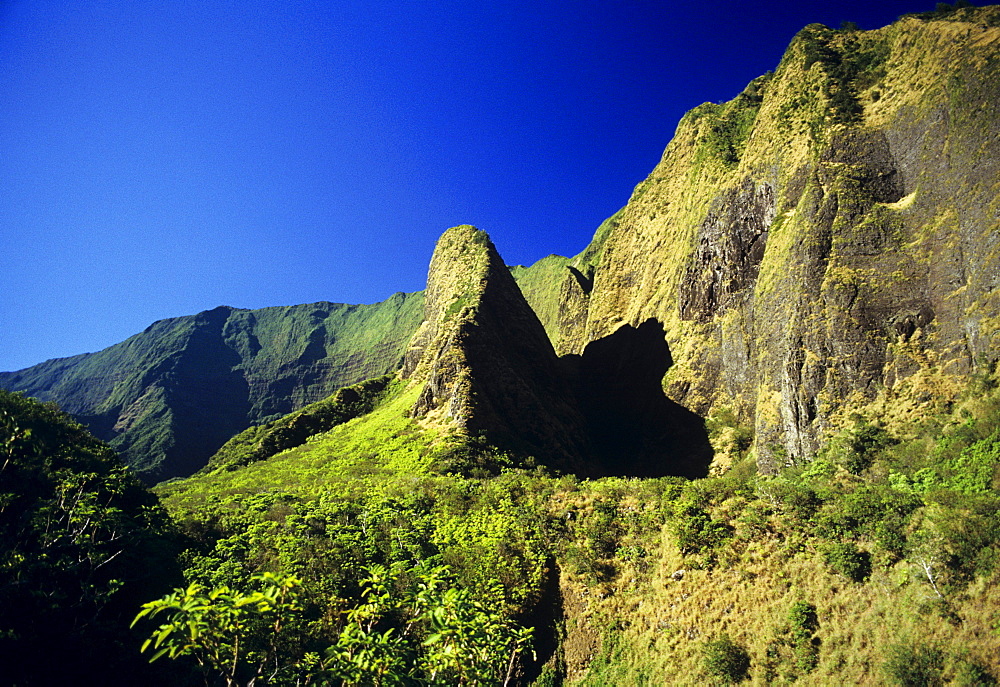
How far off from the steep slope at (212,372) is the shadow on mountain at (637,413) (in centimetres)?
6865

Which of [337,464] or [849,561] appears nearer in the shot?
[849,561]

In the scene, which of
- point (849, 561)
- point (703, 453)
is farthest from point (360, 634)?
point (703, 453)

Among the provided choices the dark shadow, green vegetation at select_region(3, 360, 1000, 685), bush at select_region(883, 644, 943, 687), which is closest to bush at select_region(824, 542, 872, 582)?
green vegetation at select_region(3, 360, 1000, 685)

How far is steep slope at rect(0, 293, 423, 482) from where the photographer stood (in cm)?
10688

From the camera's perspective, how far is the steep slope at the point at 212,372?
10688cm

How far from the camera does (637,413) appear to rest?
5522 centimetres

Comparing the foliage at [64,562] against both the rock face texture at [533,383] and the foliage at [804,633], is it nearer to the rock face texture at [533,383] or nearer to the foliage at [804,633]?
the foliage at [804,633]

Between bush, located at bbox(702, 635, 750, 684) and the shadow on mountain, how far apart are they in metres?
30.9

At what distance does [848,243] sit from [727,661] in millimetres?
36356

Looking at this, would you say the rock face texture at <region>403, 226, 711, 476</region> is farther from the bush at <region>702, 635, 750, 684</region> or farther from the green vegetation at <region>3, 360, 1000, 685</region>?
the bush at <region>702, 635, 750, 684</region>

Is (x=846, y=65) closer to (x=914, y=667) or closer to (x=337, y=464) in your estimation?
(x=914, y=667)

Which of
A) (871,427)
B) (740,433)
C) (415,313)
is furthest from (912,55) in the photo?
(415,313)

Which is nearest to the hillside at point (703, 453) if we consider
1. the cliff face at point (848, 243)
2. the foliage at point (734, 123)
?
the cliff face at point (848, 243)

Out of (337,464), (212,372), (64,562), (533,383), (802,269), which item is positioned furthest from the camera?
(212,372)
